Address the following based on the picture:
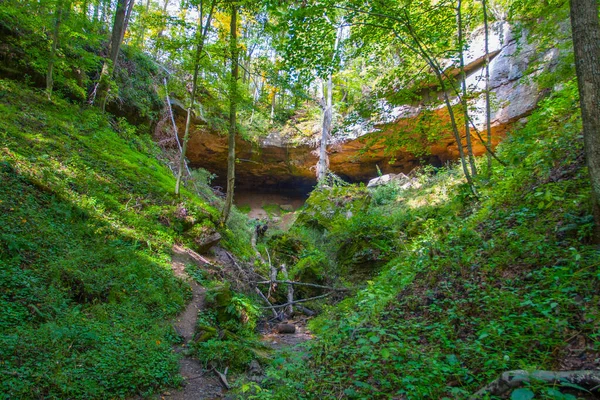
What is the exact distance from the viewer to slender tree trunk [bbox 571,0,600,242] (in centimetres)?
291

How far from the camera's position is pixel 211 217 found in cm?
988

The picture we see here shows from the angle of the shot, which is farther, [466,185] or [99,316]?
[466,185]

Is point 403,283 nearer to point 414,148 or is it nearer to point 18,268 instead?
point 414,148

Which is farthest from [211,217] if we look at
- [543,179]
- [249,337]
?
[543,179]

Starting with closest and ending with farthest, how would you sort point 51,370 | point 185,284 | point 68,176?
point 51,370, point 185,284, point 68,176

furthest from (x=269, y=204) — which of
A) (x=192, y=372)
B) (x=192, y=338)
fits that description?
(x=192, y=372)

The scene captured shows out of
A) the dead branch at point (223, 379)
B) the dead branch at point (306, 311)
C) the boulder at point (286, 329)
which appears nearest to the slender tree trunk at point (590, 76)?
the dead branch at point (223, 379)

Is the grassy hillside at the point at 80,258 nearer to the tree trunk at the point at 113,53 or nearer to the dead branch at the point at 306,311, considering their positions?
the tree trunk at the point at 113,53

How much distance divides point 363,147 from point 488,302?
13.9 meters

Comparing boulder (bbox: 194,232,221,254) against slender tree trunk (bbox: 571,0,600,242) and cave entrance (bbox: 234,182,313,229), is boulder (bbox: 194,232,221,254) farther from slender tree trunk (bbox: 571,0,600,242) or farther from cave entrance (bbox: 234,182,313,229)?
cave entrance (bbox: 234,182,313,229)

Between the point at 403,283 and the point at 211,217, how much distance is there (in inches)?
261

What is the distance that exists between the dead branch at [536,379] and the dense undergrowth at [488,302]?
7 cm

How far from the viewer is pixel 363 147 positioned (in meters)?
16.6

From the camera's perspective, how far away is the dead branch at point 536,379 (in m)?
1.86
